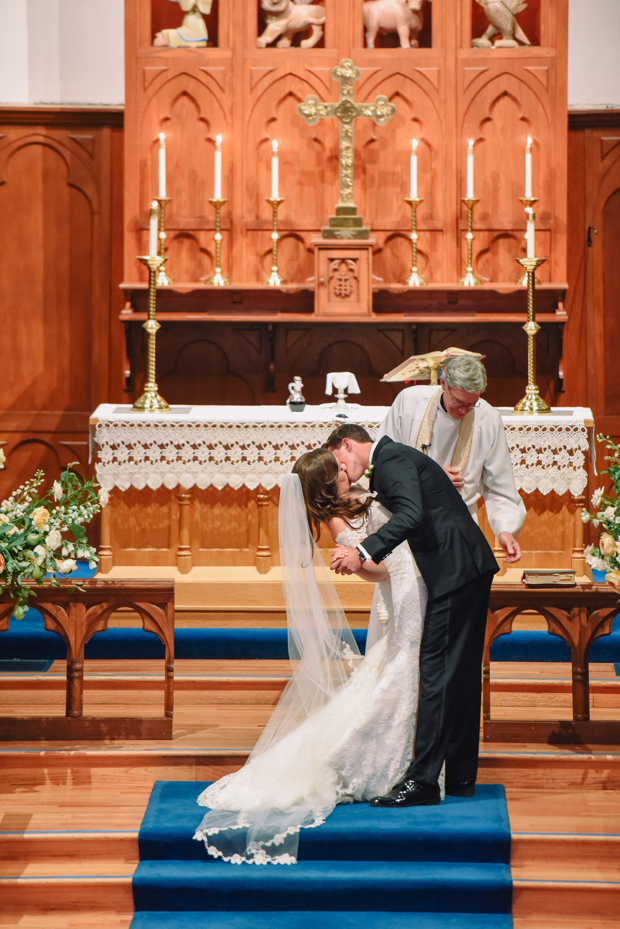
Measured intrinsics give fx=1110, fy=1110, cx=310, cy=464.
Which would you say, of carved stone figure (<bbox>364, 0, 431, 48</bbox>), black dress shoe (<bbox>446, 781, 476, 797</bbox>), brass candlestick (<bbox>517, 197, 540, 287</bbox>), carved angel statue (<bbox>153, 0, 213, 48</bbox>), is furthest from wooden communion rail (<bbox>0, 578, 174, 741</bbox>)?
carved stone figure (<bbox>364, 0, 431, 48</bbox>)

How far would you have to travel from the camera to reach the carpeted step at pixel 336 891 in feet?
11.9

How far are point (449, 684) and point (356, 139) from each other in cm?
425

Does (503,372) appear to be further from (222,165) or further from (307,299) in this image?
(222,165)

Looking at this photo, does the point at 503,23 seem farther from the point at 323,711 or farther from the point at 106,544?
the point at 323,711

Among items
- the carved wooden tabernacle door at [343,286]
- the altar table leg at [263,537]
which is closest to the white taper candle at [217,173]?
the carved wooden tabernacle door at [343,286]

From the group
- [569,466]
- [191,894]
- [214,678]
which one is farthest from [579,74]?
[191,894]

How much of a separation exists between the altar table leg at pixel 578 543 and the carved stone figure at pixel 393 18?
315 cm

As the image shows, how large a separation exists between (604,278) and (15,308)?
13.1 ft

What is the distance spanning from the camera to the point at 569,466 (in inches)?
229

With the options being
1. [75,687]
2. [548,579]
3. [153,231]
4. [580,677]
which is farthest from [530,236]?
[75,687]

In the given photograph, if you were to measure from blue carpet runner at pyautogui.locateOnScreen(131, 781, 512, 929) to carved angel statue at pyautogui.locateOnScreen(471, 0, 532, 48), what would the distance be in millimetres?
5020

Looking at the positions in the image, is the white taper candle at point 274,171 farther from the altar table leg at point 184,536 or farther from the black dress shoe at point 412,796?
the black dress shoe at point 412,796

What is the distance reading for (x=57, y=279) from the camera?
7.54 meters

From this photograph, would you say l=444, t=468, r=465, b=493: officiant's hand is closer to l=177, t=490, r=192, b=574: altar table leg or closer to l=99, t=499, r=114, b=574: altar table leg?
l=177, t=490, r=192, b=574: altar table leg
